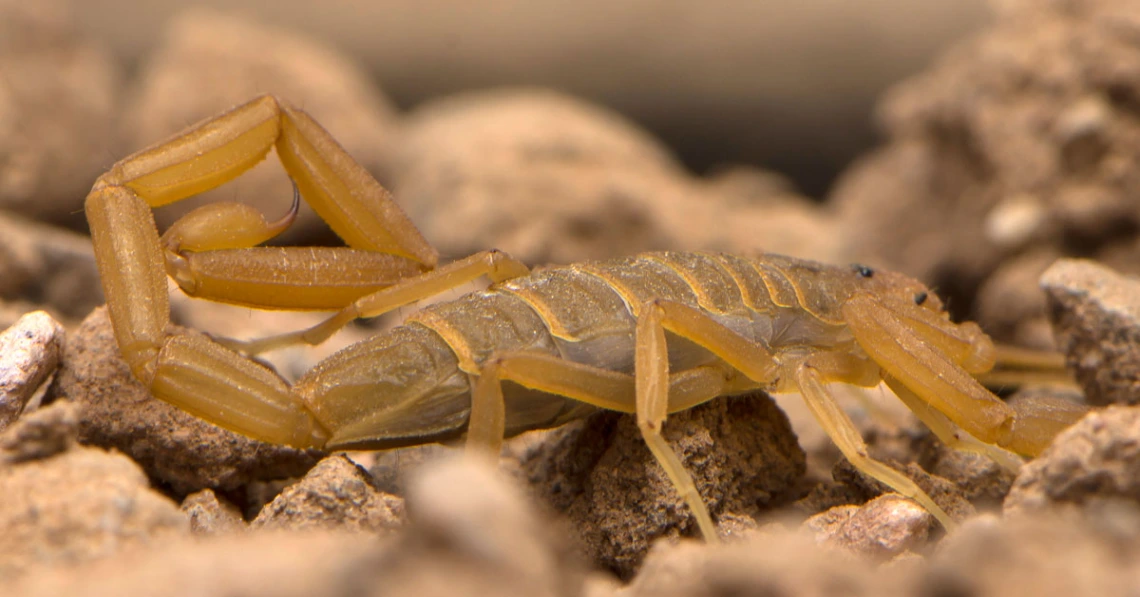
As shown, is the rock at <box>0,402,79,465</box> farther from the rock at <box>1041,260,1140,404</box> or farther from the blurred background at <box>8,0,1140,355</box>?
the rock at <box>1041,260,1140,404</box>

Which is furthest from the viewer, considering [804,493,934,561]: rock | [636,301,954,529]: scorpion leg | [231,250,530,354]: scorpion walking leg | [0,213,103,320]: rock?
[0,213,103,320]: rock

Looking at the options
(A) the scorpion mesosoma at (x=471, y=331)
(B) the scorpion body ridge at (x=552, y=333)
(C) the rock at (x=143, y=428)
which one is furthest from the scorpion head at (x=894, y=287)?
(C) the rock at (x=143, y=428)

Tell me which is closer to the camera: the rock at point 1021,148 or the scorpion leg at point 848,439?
the scorpion leg at point 848,439

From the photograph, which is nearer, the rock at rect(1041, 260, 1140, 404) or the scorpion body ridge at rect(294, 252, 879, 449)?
the scorpion body ridge at rect(294, 252, 879, 449)

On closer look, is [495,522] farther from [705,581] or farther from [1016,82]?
[1016,82]

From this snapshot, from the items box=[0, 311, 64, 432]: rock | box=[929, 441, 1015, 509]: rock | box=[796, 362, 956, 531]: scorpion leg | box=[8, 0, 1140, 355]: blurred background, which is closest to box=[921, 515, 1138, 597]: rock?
box=[796, 362, 956, 531]: scorpion leg

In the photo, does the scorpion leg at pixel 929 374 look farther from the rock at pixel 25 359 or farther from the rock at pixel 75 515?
the rock at pixel 25 359

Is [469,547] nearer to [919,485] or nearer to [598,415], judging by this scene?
[598,415]

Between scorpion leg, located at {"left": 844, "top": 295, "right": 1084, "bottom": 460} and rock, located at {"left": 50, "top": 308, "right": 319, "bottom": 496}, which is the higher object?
scorpion leg, located at {"left": 844, "top": 295, "right": 1084, "bottom": 460}
